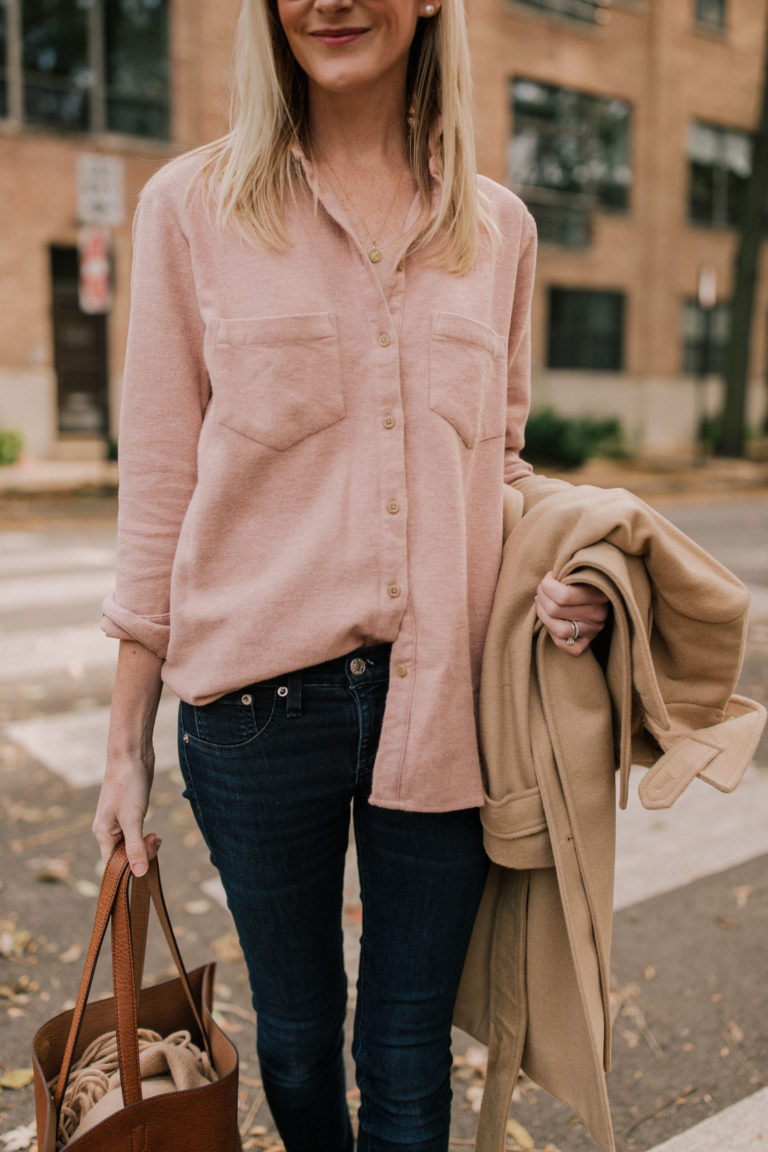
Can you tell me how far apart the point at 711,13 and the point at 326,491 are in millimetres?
28167

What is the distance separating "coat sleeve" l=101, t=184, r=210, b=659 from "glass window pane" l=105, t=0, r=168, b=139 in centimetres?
1872

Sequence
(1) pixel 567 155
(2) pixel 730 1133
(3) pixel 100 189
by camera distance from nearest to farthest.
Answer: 1. (2) pixel 730 1133
2. (3) pixel 100 189
3. (1) pixel 567 155

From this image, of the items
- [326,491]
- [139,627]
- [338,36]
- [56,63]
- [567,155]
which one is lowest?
[139,627]

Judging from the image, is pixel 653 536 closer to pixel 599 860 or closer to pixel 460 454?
pixel 460 454

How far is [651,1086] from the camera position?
8.73 feet

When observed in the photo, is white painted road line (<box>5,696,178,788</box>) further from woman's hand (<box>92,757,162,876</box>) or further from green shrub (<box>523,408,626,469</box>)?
green shrub (<box>523,408,626,469</box>)

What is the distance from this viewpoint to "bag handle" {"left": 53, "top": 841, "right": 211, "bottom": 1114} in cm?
148

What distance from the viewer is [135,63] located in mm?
18375

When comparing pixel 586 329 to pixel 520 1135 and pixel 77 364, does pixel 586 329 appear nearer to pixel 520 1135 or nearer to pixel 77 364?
pixel 77 364

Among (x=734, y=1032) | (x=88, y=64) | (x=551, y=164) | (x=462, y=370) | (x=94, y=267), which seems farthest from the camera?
(x=551, y=164)

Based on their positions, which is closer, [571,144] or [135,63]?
[135,63]

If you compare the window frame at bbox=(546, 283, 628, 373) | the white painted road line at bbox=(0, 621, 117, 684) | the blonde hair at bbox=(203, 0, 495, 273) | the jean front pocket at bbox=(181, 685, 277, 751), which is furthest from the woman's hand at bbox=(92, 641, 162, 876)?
the window frame at bbox=(546, 283, 628, 373)

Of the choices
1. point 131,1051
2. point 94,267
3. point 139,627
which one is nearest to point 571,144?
point 94,267

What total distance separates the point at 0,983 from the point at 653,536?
2.47 m
